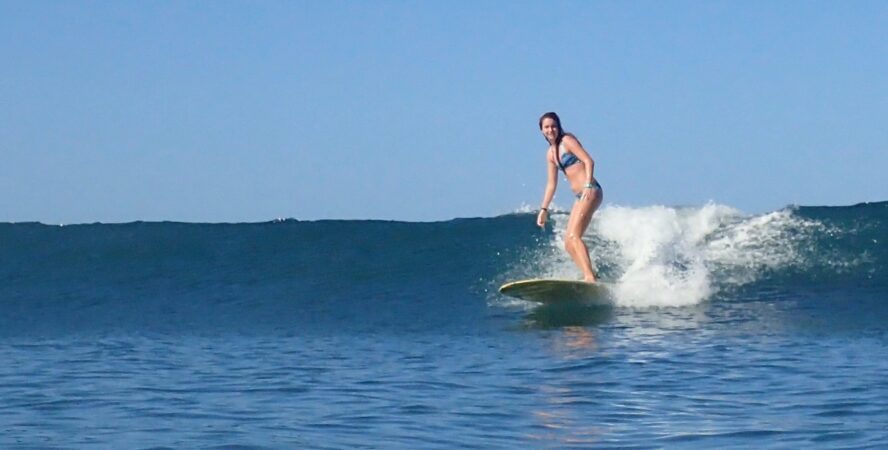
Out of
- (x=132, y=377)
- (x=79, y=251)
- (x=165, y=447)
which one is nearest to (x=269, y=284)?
(x=79, y=251)

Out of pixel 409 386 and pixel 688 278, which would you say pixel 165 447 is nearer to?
pixel 409 386

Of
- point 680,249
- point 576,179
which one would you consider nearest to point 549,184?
point 576,179

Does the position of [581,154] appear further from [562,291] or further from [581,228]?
[562,291]

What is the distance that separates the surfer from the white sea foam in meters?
0.56

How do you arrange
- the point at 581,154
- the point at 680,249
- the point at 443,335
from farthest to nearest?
the point at 680,249 → the point at 581,154 → the point at 443,335

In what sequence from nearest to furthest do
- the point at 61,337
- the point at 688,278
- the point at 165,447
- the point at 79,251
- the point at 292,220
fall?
the point at 165,447
the point at 61,337
the point at 688,278
the point at 79,251
the point at 292,220

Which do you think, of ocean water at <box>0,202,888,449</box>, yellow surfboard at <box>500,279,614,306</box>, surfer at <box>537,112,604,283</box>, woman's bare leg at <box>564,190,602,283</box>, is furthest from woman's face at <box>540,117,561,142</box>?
ocean water at <box>0,202,888,449</box>

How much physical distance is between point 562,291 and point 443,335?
151 cm

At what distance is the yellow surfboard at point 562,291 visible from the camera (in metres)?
10.5

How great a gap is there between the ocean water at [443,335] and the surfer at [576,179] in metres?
0.54

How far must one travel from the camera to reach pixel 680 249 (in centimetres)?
1196

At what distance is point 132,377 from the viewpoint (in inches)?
283

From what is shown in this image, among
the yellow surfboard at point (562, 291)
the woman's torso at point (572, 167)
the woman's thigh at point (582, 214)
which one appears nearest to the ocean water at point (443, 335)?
the yellow surfboard at point (562, 291)

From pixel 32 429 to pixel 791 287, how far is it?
8.01 m
